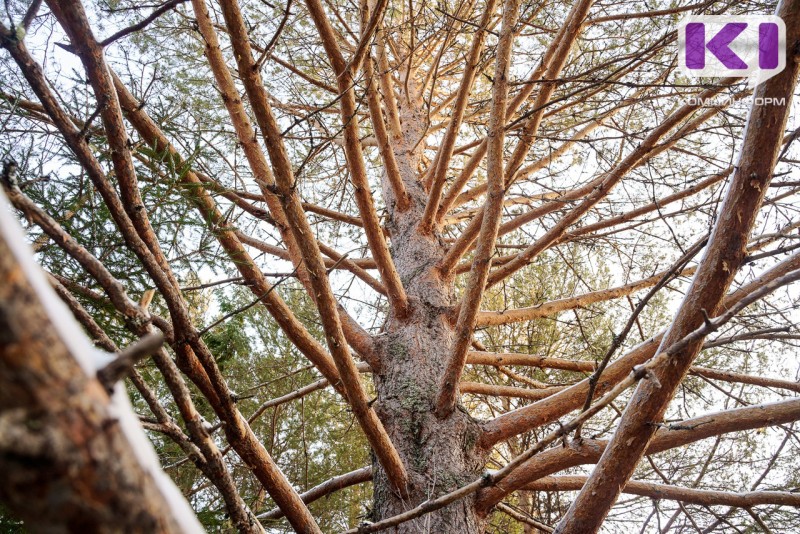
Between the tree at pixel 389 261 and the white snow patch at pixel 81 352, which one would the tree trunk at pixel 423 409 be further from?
the white snow patch at pixel 81 352

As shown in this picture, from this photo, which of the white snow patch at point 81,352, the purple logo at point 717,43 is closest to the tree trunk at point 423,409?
the white snow patch at point 81,352

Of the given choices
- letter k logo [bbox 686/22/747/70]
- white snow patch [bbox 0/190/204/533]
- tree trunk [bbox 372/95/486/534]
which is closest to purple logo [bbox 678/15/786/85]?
letter k logo [bbox 686/22/747/70]

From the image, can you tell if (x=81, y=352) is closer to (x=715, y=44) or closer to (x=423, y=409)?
(x=423, y=409)

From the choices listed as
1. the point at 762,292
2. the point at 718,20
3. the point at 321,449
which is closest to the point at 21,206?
the point at 762,292

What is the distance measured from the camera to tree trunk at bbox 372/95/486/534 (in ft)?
6.70

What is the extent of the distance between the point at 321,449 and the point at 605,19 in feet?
12.4

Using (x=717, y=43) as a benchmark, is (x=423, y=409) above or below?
below

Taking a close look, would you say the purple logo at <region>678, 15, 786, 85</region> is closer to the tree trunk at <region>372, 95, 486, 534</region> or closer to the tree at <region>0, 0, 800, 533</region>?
the tree at <region>0, 0, 800, 533</region>

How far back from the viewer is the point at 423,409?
2.35 m

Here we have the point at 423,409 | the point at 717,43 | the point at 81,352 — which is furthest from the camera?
the point at 717,43

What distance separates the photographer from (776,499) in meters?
1.95

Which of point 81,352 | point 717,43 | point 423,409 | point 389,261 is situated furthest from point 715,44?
point 81,352

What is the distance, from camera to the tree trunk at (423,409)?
80.4 inches

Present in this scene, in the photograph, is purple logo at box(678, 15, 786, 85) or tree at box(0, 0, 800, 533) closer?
tree at box(0, 0, 800, 533)
